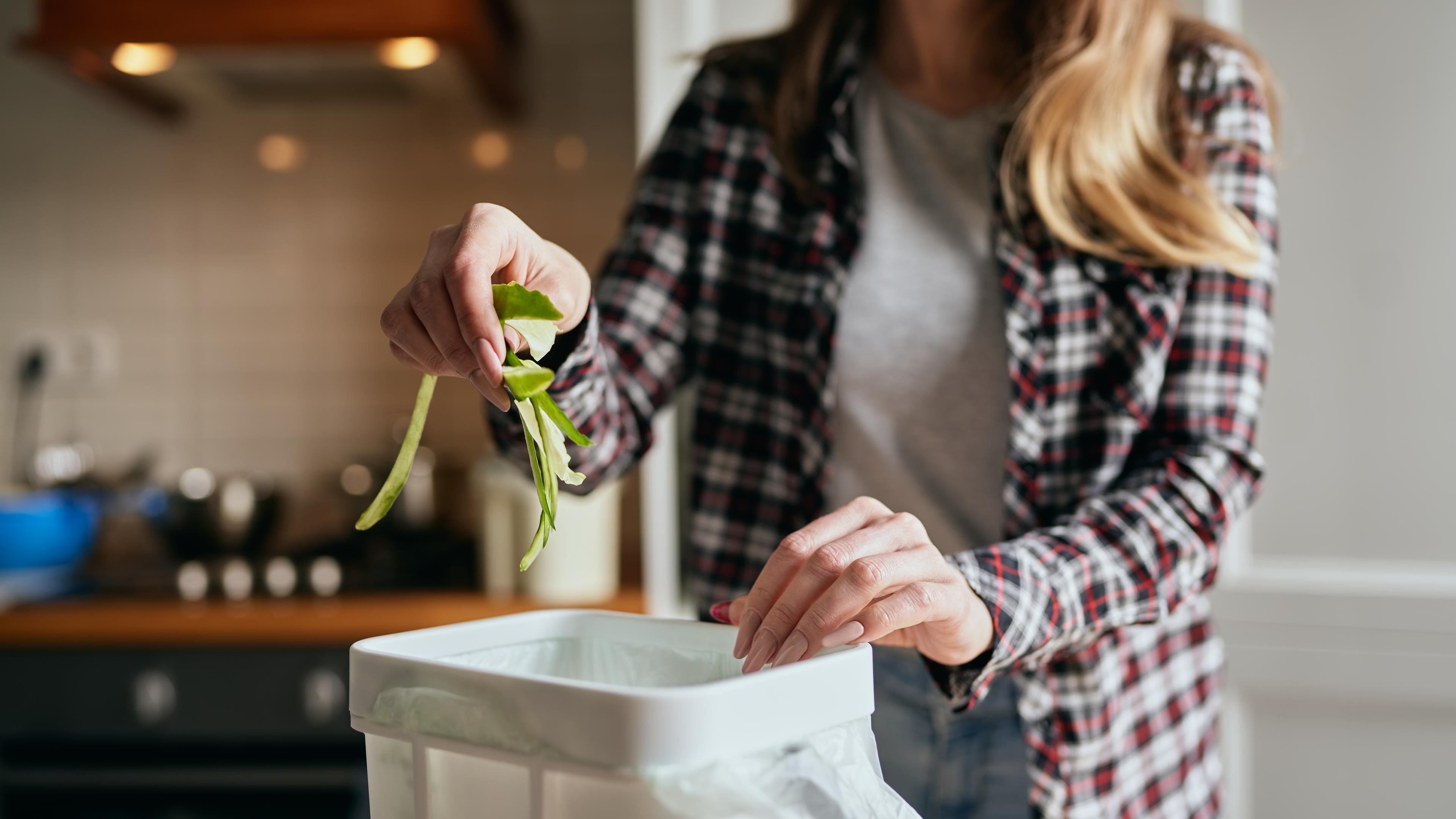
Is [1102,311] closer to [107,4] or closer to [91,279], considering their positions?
[107,4]

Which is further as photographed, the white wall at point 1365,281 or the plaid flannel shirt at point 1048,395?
the white wall at point 1365,281

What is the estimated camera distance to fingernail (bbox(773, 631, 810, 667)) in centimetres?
40

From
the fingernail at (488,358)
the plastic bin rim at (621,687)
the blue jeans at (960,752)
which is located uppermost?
the fingernail at (488,358)

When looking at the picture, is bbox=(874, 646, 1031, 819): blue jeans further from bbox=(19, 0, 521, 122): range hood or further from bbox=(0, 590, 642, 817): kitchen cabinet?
bbox=(19, 0, 521, 122): range hood

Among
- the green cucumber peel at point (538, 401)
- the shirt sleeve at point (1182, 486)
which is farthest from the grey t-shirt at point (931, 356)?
the green cucumber peel at point (538, 401)

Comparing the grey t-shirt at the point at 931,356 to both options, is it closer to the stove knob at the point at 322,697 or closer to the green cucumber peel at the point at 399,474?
the green cucumber peel at the point at 399,474

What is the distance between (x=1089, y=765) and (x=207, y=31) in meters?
1.64

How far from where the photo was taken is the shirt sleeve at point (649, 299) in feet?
2.49

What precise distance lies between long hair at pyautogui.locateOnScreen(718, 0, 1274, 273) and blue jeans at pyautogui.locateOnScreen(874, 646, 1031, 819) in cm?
32

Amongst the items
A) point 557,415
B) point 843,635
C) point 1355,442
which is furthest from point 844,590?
point 1355,442

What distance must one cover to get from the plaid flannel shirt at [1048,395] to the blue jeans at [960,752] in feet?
0.08

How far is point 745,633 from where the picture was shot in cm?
42

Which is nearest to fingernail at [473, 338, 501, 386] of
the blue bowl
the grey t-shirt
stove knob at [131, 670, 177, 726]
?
the grey t-shirt

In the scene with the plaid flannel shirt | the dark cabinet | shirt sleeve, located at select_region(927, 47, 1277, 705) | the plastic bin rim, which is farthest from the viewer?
the dark cabinet
